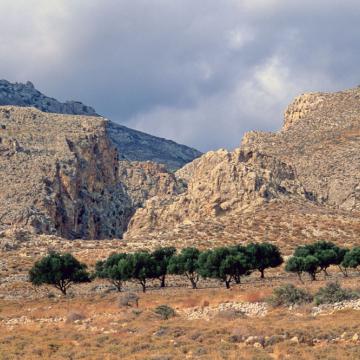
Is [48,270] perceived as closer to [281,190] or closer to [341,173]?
[281,190]

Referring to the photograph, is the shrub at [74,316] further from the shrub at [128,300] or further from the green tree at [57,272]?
the green tree at [57,272]

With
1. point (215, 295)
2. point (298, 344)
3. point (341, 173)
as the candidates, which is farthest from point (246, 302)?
point (341, 173)

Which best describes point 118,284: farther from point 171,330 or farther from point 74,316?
point 171,330

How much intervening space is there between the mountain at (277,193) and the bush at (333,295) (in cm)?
4460

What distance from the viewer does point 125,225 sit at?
146 m

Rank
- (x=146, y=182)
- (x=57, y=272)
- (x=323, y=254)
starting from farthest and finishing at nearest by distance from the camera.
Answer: (x=146, y=182)
(x=323, y=254)
(x=57, y=272)

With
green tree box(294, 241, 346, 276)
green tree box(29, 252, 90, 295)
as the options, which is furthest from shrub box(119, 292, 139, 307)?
green tree box(294, 241, 346, 276)

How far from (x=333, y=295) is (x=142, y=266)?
91.5 feet

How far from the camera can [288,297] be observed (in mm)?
42469

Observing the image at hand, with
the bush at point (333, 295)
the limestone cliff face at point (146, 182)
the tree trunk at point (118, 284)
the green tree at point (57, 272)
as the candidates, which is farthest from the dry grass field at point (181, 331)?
the limestone cliff face at point (146, 182)

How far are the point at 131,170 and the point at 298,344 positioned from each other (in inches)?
6088

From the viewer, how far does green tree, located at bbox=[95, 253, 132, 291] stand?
213ft

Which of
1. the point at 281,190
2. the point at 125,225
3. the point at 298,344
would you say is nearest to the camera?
the point at 298,344

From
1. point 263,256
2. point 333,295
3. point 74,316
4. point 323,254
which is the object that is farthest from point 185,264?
point 333,295
